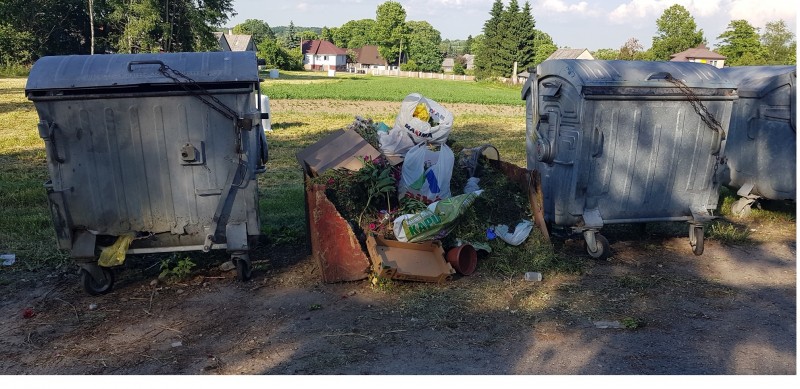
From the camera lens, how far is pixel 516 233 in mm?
5770

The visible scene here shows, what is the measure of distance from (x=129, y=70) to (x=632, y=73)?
4.45 meters

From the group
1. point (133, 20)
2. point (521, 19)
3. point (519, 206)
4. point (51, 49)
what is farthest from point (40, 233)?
point (521, 19)

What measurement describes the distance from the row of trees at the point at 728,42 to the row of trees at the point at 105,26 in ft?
→ 92.1

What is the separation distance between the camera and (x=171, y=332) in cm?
440

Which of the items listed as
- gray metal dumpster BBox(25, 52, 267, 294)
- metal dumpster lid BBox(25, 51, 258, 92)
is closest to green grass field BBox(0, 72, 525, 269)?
gray metal dumpster BBox(25, 52, 267, 294)

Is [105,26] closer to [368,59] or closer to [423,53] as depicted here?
[423,53]

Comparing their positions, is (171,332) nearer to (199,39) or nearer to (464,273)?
(464,273)

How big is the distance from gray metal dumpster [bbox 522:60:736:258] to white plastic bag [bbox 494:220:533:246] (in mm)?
410

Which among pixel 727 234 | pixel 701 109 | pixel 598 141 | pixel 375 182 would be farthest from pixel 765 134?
pixel 375 182

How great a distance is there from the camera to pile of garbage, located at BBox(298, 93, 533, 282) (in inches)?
212

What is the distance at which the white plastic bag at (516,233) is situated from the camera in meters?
5.74

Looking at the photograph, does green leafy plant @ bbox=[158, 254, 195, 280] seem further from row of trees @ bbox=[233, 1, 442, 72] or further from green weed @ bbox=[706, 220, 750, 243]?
row of trees @ bbox=[233, 1, 442, 72]

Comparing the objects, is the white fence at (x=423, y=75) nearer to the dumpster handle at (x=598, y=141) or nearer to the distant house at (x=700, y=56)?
the distant house at (x=700, y=56)

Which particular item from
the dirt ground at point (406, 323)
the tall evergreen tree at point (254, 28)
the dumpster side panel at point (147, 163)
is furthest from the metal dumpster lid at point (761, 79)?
the tall evergreen tree at point (254, 28)
